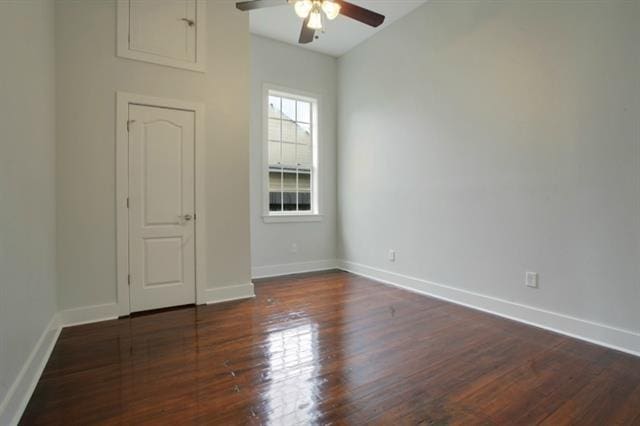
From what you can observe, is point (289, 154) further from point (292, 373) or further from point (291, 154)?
point (292, 373)

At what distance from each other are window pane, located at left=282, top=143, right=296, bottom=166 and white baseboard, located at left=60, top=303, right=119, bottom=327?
2.96 meters

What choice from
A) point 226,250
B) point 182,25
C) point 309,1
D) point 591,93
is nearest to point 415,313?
point 226,250

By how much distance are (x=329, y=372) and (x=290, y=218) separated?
10.1 feet

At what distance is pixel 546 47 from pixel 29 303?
4332mm

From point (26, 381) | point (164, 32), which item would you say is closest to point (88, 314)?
point (26, 381)

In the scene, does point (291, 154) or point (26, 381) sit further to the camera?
point (291, 154)

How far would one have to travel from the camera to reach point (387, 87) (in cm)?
445

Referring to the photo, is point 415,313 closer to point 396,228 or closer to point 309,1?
point 396,228

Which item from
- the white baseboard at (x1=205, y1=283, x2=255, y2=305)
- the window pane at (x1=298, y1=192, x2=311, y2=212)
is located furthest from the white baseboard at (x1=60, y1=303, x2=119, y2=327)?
the window pane at (x1=298, y1=192, x2=311, y2=212)

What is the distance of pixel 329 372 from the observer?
2107 millimetres

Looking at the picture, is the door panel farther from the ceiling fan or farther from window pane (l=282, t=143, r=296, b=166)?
window pane (l=282, t=143, r=296, b=166)

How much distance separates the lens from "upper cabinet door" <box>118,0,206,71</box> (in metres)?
3.13

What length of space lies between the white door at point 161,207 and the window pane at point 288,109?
1.87 metres

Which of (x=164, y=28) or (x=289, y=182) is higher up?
(x=164, y=28)
